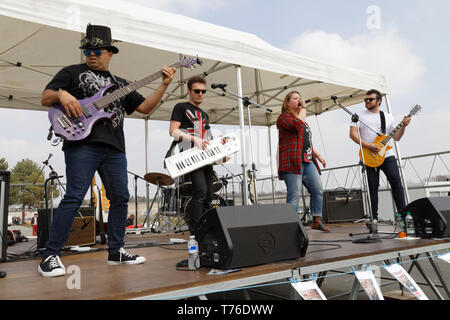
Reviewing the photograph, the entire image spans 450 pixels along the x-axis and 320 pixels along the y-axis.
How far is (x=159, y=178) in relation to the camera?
5.89 meters

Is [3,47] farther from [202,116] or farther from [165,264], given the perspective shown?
[165,264]

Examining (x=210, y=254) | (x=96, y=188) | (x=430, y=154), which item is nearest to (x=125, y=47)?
(x=96, y=188)

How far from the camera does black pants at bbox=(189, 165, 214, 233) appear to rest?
290cm

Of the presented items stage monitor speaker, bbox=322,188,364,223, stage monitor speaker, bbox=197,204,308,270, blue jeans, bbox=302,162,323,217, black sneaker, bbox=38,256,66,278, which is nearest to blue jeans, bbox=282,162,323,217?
blue jeans, bbox=302,162,323,217

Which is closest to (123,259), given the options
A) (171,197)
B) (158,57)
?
(171,197)

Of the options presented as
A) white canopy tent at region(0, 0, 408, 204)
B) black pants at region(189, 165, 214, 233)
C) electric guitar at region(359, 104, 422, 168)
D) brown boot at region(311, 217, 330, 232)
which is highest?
white canopy tent at region(0, 0, 408, 204)

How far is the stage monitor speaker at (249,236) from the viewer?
1700mm

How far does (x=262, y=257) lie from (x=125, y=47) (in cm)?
512

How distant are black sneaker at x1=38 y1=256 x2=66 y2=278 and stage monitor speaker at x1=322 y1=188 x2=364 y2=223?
4567 mm

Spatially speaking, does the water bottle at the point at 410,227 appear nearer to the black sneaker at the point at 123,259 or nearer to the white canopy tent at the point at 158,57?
the white canopy tent at the point at 158,57

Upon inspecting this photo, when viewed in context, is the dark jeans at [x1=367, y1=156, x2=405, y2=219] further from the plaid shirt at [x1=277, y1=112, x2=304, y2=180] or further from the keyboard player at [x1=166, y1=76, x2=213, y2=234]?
the keyboard player at [x1=166, y1=76, x2=213, y2=234]

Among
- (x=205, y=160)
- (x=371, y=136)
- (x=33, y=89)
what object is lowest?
(x=205, y=160)

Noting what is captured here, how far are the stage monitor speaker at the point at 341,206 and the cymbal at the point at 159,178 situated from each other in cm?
275

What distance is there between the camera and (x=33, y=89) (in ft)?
20.7
